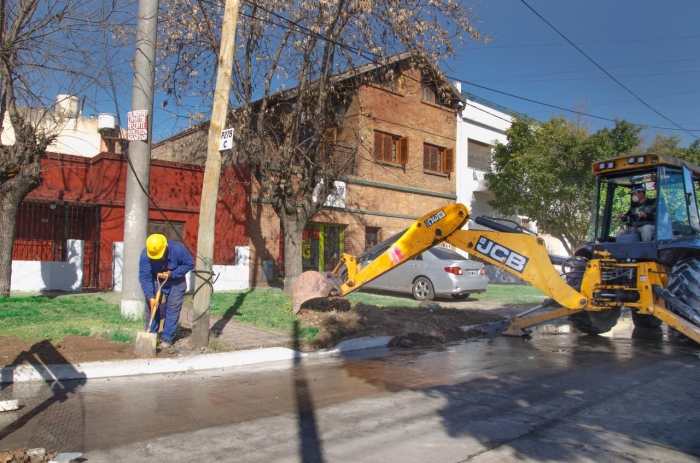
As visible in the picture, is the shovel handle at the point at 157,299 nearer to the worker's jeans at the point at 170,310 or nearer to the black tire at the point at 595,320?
the worker's jeans at the point at 170,310

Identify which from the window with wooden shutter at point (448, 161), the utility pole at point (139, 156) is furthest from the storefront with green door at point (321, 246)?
the utility pole at point (139, 156)

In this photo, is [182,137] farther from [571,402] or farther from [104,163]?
[571,402]

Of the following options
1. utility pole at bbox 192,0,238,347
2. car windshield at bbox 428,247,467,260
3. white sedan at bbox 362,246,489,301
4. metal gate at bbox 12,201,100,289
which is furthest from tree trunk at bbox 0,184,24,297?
car windshield at bbox 428,247,467,260

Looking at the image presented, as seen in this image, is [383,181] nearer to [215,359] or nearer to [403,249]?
[403,249]

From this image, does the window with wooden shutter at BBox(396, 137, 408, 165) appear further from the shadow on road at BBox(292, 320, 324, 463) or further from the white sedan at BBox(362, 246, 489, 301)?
the shadow on road at BBox(292, 320, 324, 463)

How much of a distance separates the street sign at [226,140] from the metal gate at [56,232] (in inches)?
362

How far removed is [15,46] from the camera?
927cm

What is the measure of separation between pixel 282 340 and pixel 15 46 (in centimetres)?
642

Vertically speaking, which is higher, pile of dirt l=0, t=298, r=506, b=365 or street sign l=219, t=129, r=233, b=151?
street sign l=219, t=129, r=233, b=151

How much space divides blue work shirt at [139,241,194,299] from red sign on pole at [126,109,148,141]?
2.07m

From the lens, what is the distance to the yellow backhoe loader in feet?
28.7

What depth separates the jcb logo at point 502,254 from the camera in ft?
29.0

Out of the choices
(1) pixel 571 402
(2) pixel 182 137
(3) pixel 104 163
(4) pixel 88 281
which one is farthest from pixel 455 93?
(1) pixel 571 402

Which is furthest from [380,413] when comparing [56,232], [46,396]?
[56,232]
